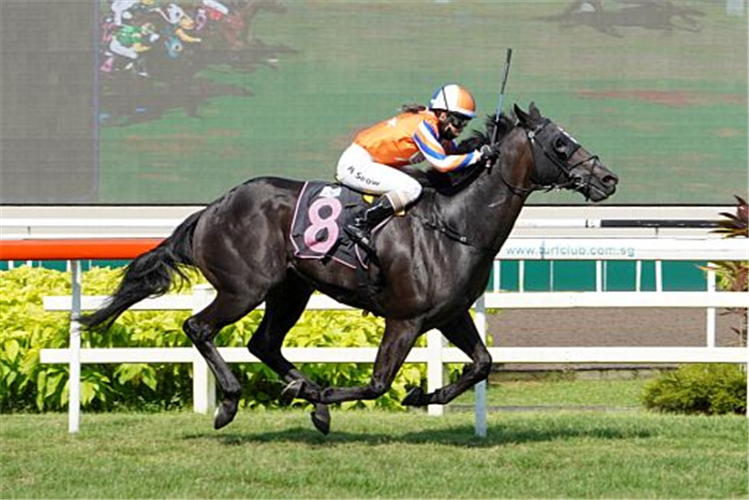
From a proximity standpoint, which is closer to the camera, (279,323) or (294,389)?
(294,389)

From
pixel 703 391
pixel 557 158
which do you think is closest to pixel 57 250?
pixel 557 158

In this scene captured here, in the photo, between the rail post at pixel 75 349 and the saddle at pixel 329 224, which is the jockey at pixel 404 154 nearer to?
the saddle at pixel 329 224

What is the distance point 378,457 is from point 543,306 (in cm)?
214

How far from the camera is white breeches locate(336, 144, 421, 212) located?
731cm

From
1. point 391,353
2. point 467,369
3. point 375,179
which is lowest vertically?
point 467,369

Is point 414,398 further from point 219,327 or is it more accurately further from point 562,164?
point 562,164

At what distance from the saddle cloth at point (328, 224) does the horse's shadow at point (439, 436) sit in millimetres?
952

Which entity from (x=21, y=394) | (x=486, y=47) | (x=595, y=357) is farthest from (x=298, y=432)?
(x=486, y=47)

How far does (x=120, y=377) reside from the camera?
31.1 ft

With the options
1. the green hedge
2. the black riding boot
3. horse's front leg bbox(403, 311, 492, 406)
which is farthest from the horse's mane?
the green hedge

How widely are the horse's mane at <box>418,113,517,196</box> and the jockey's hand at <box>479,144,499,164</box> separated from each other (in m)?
0.06

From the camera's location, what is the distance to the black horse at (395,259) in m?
7.21

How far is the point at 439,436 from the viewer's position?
777 cm

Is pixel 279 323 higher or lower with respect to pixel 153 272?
lower
